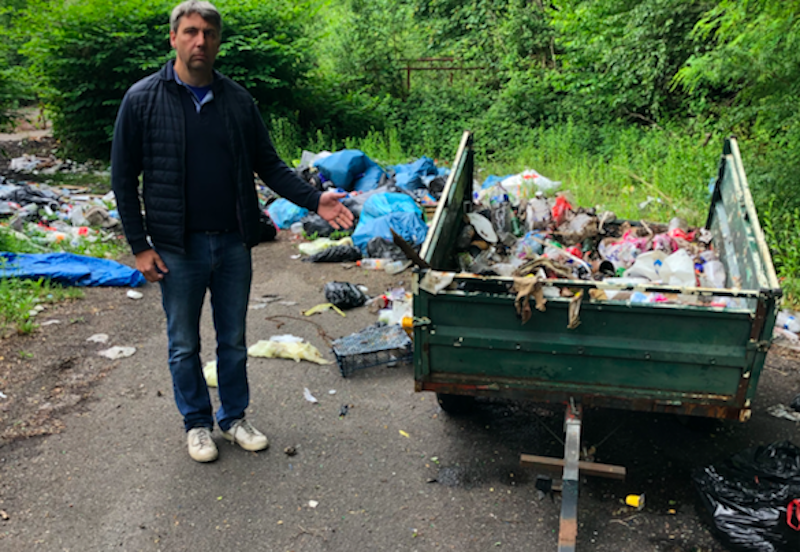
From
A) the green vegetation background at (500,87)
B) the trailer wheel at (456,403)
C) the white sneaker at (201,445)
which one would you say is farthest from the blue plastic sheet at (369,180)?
the white sneaker at (201,445)

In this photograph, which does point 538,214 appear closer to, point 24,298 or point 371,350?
point 371,350

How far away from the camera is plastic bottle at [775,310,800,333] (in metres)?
4.95

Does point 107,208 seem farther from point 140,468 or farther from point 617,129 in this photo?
point 617,129

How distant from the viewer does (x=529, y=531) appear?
2.92 metres

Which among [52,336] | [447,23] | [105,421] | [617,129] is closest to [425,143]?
[617,129]

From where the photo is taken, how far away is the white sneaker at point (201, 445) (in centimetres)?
340

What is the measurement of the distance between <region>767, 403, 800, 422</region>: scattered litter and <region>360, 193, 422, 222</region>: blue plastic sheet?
4.49m

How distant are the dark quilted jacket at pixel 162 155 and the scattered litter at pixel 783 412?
3285mm

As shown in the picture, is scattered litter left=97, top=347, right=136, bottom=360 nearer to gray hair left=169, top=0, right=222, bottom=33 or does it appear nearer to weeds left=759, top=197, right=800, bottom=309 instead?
gray hair left=169, top=0, right=222, bottom=33

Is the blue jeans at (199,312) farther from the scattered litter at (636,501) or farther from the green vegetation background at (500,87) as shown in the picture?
the green vegetation background at (500,87)

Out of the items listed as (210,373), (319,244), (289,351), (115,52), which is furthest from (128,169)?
(115,52)

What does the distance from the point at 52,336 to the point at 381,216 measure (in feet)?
12.2

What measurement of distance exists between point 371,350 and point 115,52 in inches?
411

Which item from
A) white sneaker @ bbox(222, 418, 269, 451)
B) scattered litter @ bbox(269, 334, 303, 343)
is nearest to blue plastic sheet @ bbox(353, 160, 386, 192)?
scattered litter @ bbox(269, 334, 303, 343)
